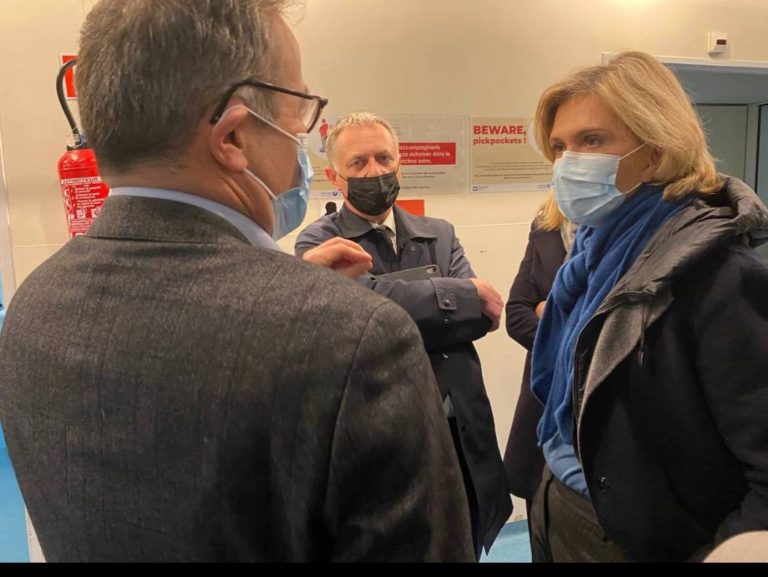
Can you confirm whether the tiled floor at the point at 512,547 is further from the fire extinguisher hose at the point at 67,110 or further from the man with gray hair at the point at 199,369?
the fire extinguisher hose at the point at 67,110

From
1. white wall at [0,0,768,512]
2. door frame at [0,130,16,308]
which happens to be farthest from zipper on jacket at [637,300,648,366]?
door frame at [0,130,16,308]

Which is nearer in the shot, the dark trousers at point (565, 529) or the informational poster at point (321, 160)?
the dark trousers at point (565, 529)

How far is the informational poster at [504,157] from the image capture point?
2541 millimetres

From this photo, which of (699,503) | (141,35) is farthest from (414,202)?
(141,35)

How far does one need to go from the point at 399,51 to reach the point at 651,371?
180cm

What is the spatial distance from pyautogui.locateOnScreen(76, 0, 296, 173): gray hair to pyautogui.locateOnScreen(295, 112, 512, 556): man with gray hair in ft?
2.80

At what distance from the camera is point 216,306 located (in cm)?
56

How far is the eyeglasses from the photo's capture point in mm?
643

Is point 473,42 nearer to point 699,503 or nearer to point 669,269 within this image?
point 669,269

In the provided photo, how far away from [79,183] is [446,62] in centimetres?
153

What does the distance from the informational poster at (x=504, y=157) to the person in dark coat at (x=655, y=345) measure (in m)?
1.18

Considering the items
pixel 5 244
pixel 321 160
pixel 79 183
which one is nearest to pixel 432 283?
pixel 321 160

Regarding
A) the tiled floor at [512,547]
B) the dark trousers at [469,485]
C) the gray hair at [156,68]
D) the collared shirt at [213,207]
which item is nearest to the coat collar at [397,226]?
the dark trousers at [469,485]

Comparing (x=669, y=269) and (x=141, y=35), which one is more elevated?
(x=141, y=35)
